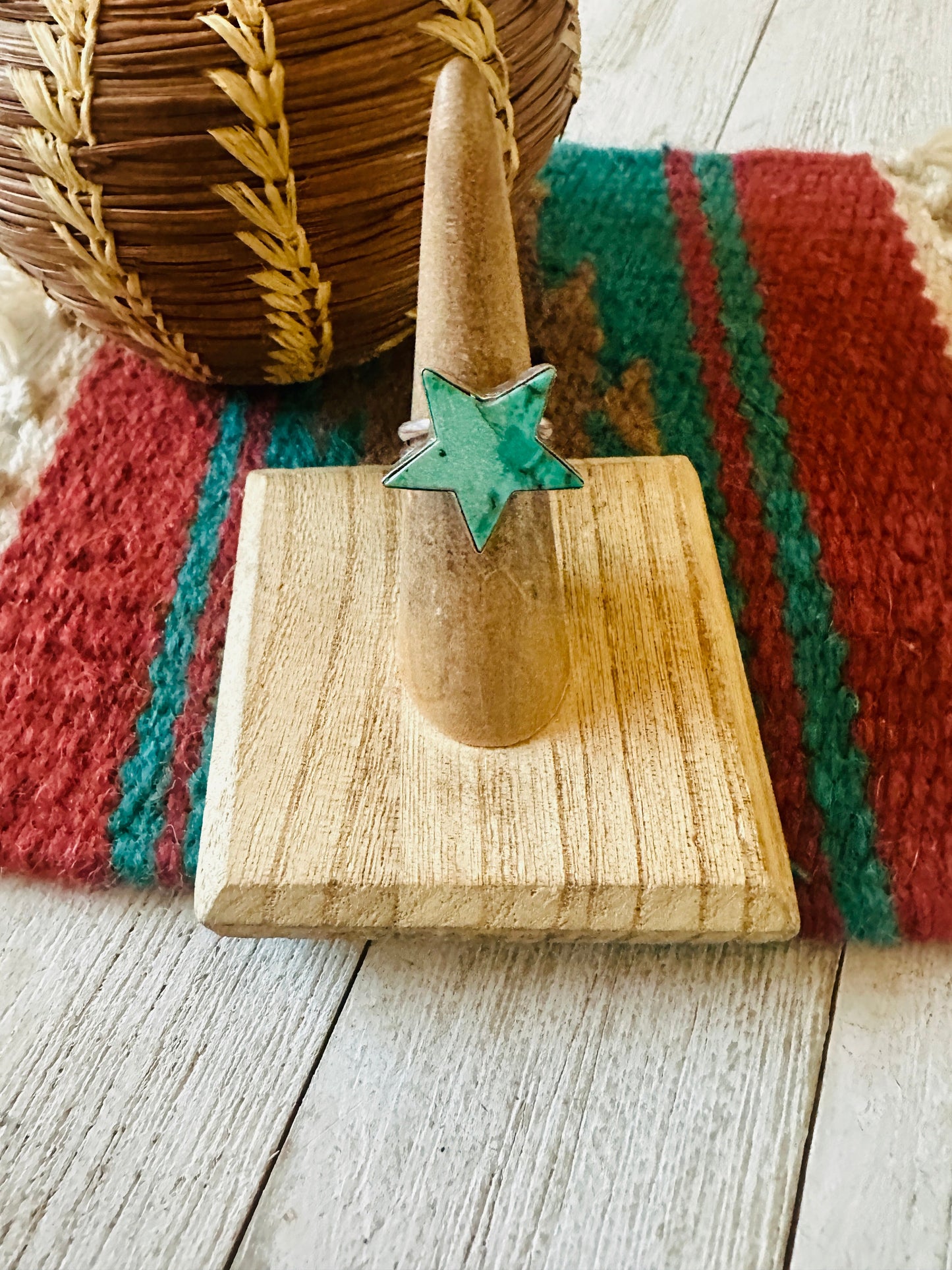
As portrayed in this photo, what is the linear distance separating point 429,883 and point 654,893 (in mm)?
72

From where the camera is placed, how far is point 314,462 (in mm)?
521

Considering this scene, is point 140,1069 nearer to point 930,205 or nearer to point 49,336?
point 49,336

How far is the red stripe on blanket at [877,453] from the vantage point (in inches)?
16.4

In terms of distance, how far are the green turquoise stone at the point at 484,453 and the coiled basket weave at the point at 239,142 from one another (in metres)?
0.12

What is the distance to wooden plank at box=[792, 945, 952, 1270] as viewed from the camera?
33cm

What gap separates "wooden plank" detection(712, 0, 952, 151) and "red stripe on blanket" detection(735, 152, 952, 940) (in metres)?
0.07

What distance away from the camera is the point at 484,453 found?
0.31 meters

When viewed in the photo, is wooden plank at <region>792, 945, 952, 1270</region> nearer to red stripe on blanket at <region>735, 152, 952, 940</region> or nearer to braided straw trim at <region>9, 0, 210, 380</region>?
red stripe on blanket at <region>735, 152, 952, 940</region>

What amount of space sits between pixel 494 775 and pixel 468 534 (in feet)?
0.28

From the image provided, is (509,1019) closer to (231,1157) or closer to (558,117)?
(231,1157)

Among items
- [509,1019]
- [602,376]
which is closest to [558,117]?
[602,376]

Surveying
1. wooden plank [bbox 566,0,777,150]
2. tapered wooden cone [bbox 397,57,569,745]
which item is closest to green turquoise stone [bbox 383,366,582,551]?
tapered wooden cone [bbox 397,57,569,745]

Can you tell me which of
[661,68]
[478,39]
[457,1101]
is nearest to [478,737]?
[457,1101]

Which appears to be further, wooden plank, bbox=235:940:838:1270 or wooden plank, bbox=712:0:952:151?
wooden plank, bbox=712:0:952:151
